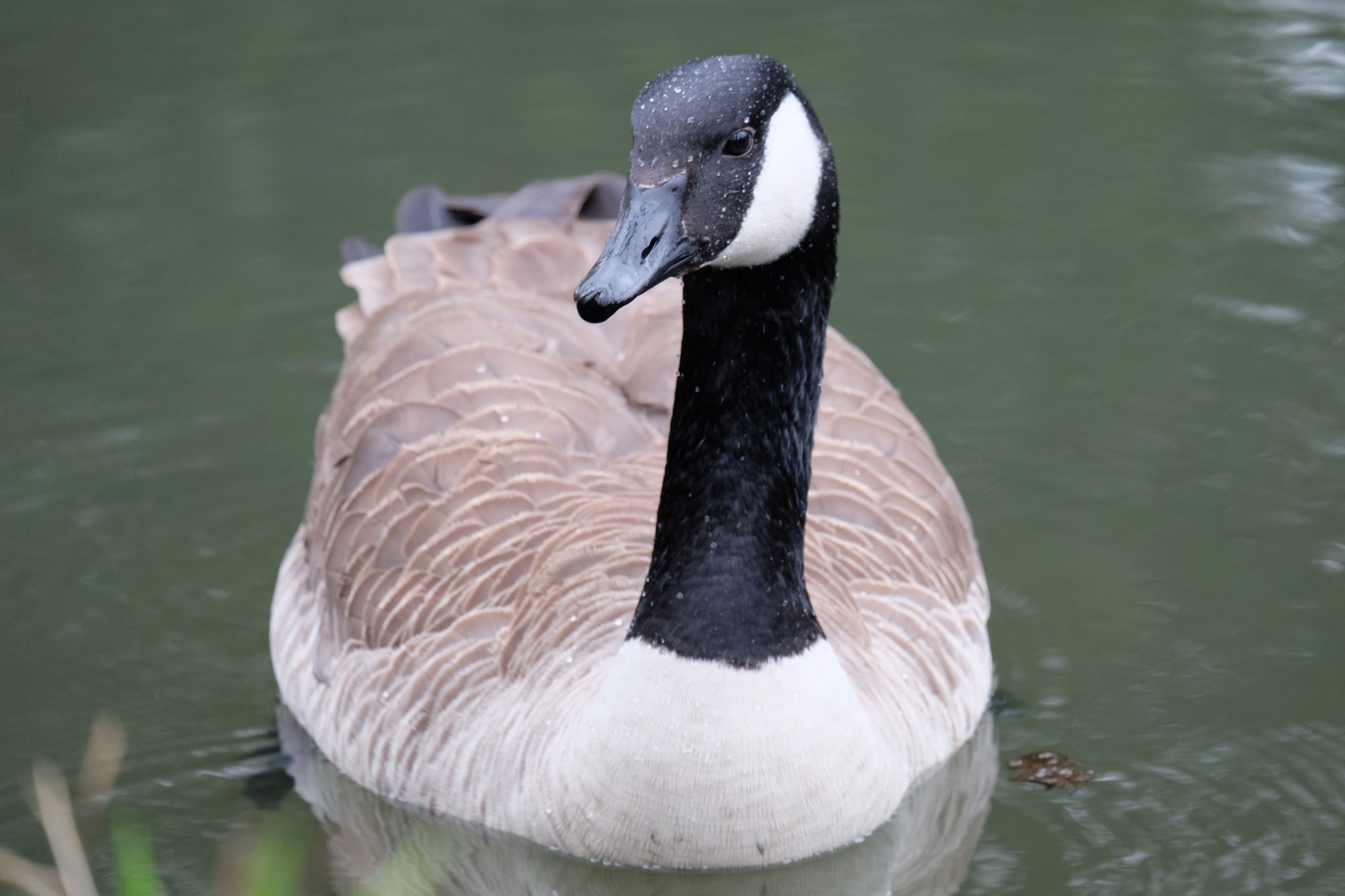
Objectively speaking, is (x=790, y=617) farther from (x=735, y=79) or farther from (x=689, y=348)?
(x=735, y=79)

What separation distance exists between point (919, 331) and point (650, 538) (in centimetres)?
340

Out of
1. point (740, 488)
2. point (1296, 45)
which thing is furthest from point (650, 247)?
point (1296, 45)

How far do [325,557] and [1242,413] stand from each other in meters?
4.06

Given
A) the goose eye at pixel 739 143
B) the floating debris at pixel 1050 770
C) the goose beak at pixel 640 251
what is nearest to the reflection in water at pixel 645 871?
the floating debris at pixel 1050 770

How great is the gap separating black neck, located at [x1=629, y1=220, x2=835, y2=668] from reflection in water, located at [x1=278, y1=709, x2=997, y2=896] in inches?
28.8

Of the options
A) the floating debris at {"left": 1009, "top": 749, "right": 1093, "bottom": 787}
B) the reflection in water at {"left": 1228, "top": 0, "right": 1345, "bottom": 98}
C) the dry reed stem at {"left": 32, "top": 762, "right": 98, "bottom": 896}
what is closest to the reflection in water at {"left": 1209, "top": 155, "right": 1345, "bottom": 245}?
the reflection in water at {"left": 1228, "top": 0, "right": 1345, "bottom": 98}

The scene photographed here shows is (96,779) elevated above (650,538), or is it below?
above

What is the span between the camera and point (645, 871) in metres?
4.84

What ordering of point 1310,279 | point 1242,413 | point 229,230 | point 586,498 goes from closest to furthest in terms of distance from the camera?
point 586,498 < point 1242,413 < point 1310,279 < point 229,230

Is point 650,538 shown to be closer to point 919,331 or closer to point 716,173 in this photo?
point 716,173

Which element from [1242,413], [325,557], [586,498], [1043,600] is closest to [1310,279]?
[1242,413]

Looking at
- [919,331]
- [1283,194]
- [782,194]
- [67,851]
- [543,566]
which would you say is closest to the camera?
[67,851]

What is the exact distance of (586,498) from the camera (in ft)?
17.9

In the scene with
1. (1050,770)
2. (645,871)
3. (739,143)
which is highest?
(739,143)
